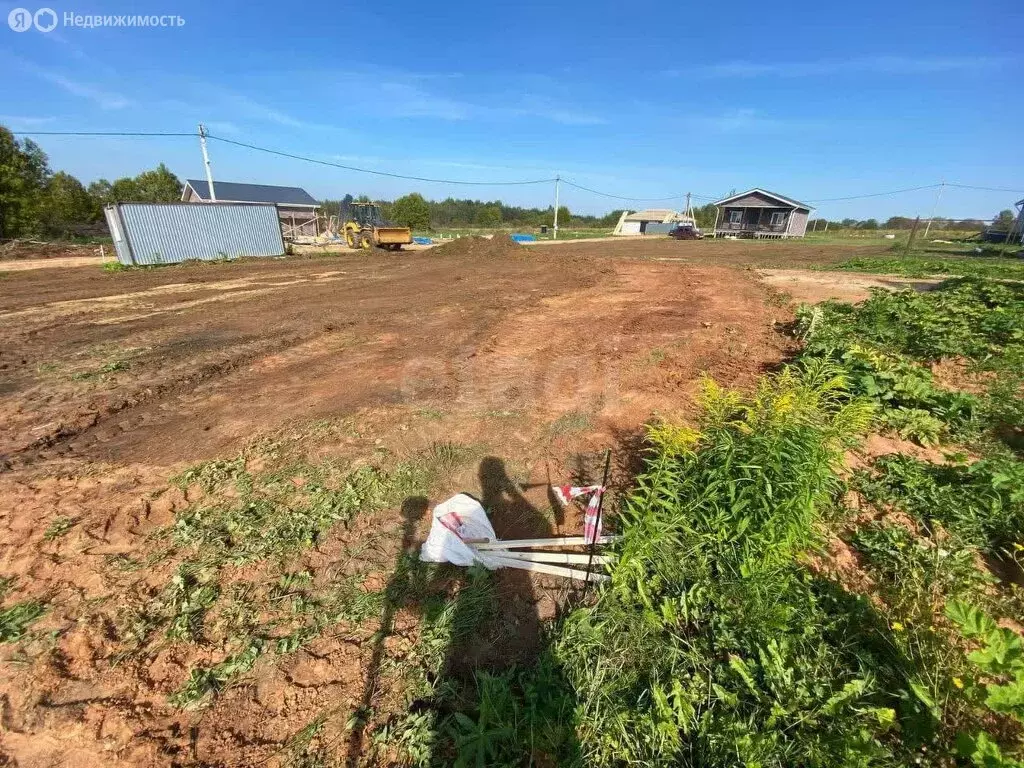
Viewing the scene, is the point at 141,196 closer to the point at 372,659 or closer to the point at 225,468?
the point at 225,468

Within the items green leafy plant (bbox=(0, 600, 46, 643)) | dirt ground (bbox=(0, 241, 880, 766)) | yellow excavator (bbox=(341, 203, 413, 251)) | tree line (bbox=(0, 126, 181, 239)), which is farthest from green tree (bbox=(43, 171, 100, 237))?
green leafy plant (bbox=(0, 600, 46, 643))

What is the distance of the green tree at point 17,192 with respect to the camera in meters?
26.5

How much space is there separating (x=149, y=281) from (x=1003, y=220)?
89059 millimetres

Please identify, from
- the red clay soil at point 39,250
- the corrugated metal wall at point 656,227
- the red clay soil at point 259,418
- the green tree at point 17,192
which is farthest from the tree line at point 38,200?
the corrugated metal wall at point 656,227

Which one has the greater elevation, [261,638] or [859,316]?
[859,316]

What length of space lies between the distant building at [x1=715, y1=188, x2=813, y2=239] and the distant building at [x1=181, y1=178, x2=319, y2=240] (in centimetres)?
4349

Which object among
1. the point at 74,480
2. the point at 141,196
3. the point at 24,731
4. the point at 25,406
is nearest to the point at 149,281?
the point at 25,406

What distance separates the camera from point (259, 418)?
5188 millimetres

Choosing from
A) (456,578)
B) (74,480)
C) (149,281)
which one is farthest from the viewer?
(149,281)

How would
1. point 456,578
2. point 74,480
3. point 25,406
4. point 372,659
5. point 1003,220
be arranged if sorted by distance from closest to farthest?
point 372,659, point 456,578, point 74,480, point 25,406, point 1003,220

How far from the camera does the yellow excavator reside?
1029 inches

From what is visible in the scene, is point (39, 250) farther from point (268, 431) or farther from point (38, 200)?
point (268, 431)

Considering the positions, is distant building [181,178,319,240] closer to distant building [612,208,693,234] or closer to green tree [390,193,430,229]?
green tree [390,193,430,229]

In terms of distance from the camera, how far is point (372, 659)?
2.50 meters
